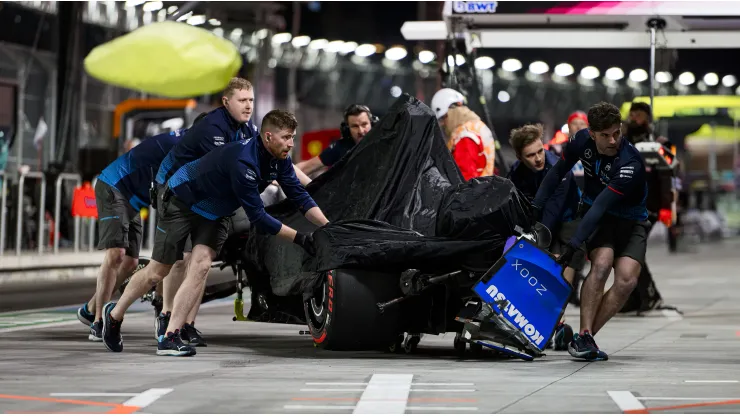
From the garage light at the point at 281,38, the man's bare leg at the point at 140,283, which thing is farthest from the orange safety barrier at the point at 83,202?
the garage light at the point at 281,38

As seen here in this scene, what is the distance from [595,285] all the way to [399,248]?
1500mm

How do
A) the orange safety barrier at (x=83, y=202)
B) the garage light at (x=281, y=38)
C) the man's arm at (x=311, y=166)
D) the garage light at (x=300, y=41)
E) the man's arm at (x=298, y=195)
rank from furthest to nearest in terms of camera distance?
the garage light at (x=300, y=41) → the garage light at (x=281, y=38) → the orange safety barrier at (x=83, y=202) → the man's arm at (x=311, y=166) → the man's arm at (x=298, y=195)

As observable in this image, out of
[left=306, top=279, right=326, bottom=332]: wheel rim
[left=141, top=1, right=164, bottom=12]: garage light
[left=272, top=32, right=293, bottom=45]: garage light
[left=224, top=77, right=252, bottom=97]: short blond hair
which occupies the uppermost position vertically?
[left=272, top=32, right=293, bottom=45]: garage light

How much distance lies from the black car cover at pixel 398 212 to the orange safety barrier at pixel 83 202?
41.0 feet

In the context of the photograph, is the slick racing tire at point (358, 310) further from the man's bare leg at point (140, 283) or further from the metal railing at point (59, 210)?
the metal railing at point (59, 210)

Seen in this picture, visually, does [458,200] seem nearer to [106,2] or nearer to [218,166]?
[218,166]

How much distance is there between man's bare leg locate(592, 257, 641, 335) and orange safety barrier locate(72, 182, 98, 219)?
13862mm

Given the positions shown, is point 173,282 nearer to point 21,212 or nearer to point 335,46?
point 21,212

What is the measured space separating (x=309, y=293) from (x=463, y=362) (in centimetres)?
119

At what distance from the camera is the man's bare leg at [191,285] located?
10.2m

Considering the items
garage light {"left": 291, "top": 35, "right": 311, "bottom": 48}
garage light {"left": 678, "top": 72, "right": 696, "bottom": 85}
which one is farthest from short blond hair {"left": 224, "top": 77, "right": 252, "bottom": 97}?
garage light {"left": 291, "top": 35, "right": 311, "bottom": 48}

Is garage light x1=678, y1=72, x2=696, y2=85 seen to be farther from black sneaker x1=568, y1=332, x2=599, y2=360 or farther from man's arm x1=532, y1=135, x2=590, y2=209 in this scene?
black sneaker x1=568, y1=332, x2=599, y2=360

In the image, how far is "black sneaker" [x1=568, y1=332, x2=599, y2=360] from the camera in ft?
32.7

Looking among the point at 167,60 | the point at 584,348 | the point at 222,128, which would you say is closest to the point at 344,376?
the point at 584,348
